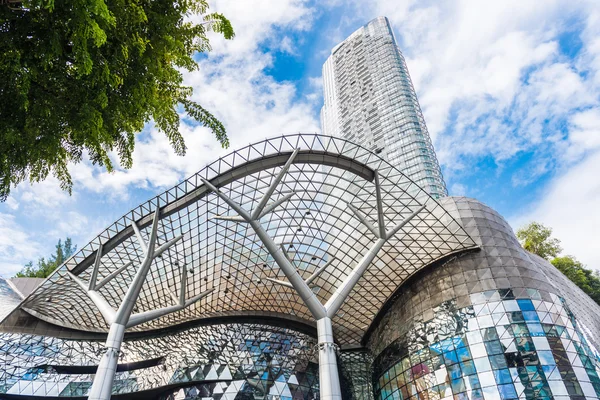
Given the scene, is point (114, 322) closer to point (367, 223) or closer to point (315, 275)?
point (315, 275)

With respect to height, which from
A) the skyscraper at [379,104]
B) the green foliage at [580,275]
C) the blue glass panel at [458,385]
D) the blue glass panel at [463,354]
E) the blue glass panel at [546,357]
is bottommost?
the blue glass panel at [458,385]

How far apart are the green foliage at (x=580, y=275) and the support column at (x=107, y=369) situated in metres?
68.9

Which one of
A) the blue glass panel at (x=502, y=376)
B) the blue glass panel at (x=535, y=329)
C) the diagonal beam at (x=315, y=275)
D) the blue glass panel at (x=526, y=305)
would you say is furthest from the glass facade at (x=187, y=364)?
the blue glass panel at (x=535, y=329)

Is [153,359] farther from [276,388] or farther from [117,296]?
[276,388]

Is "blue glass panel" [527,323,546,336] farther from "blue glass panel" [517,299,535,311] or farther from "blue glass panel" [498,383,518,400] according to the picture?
"blue glass panel" [498,383,518,400]

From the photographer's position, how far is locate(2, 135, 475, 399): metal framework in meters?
28.5

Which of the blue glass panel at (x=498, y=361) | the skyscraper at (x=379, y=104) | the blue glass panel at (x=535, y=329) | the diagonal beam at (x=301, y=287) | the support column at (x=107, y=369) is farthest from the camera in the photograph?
the skyscraper at (x=379, y=104)

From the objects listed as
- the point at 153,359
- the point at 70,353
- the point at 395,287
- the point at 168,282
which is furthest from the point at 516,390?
the point at 70,353

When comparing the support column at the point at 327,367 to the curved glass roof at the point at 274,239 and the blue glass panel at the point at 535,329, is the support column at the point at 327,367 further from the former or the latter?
the blue glass panel at the point at 535,329

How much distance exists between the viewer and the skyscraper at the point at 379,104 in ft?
331

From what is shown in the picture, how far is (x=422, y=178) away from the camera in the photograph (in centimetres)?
9556

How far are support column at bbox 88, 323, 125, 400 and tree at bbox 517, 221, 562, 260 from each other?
6926 cm

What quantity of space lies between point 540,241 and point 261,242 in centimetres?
5740

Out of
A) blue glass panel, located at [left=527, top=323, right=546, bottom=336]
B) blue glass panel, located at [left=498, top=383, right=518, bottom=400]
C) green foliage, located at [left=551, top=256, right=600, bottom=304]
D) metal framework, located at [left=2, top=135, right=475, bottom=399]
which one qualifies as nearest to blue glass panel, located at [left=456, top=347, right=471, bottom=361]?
blue glass panel, located at [left=498, top=383, right=518, bottom=400]
